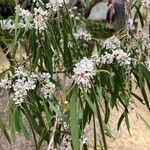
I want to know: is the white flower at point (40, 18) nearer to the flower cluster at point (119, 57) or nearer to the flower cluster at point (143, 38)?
the flower cluster at point (119, 57)

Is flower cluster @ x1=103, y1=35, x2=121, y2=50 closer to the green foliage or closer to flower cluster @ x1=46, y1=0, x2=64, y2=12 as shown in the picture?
the green foliage

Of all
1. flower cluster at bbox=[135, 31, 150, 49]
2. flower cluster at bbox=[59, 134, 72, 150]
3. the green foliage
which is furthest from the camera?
flower cluster at bbox=[135, 31, 150, 49]

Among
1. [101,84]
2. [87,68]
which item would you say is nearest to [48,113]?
[101,84]

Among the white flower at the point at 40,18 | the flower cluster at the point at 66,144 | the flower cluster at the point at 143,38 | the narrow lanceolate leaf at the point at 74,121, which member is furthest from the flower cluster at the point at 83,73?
the flower cluster at the point at 143,38

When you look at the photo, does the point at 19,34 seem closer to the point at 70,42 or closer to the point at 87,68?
the point at 70,42

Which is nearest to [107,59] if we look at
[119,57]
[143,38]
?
[119,57]

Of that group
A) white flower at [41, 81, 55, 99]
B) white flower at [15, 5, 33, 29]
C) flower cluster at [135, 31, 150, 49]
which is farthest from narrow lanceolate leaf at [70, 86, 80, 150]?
flower cluster at [135, 31, 150, 49]

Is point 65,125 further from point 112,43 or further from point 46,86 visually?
point 112,43

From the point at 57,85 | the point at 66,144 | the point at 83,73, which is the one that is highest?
the point at 57,85
